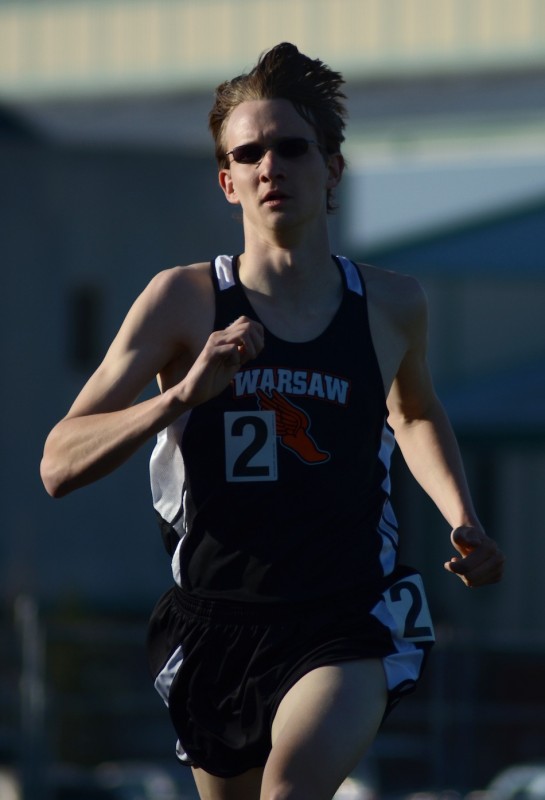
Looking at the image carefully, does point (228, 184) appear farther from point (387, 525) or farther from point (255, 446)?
point (387, 525)

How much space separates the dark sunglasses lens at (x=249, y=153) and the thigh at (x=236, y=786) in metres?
1.43

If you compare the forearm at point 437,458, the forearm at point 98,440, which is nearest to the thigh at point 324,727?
the forearm at point 437,458

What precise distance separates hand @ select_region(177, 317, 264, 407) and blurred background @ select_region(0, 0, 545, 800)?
42.2 feet

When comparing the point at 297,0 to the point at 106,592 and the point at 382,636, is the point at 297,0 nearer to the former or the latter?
the point at 106,592

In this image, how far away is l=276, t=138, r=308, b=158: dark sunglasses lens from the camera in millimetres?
4363

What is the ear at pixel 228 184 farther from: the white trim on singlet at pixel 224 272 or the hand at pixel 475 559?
the hand at pixel 475 559

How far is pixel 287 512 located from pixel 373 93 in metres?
27.2

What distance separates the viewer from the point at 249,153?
4383 millimetres

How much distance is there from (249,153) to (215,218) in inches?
Result: 957

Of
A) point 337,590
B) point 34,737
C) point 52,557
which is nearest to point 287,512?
point 337,590

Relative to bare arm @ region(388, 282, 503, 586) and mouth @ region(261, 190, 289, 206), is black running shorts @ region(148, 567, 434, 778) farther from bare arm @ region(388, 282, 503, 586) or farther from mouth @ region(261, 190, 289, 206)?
mouth @ region(261, 190, 289, 206)

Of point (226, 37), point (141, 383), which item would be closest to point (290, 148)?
point (141, 383)

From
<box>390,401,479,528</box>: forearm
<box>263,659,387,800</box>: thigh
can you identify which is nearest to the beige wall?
<box>390,401,479,528</box>: forearm

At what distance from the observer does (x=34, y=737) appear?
460 inches
